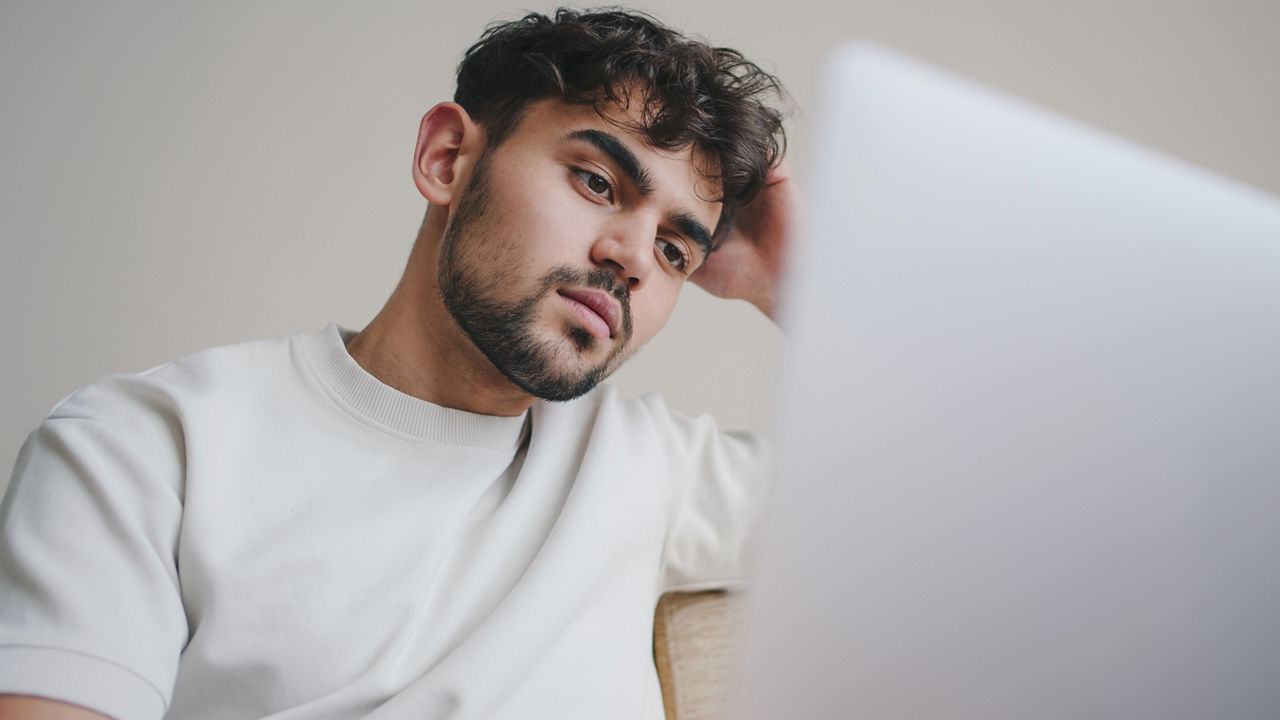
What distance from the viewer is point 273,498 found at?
33.5 inches

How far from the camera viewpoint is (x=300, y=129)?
174 cm

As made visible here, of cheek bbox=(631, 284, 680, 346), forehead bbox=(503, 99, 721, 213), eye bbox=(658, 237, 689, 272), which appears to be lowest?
cheek bbox=(631, 284, 680, 346)

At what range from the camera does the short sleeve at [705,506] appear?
3.62ft

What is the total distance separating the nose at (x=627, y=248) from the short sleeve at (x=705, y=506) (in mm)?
277

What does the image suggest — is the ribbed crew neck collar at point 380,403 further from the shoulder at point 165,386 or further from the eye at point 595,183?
the eye at point 595,183

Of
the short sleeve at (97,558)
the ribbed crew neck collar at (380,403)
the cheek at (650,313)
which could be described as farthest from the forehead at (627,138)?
the short sleeve at (97,558)

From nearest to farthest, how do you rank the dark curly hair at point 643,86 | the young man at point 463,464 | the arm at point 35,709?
the arm at point 35,709, the young man at point 463,464, the dark curly hair at point 643,86

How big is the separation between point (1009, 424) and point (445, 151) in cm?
101

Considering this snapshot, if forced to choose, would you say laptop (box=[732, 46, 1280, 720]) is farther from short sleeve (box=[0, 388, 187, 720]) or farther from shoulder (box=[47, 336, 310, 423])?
shoulder (box=[47, 336, 310, 423])

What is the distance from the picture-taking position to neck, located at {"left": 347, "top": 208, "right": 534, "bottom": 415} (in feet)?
3.38

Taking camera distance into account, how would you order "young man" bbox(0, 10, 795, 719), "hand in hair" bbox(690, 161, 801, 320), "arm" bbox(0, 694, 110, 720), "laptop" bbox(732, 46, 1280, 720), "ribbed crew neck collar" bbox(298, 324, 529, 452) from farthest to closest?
"hand in hair" bbox(690, 161, 801, 320) → "ribbed crew neck collar" bbox(298, 324, 529, 452) → "young man" bbox(0, 10, 795, 719) → "arm" bbox(0, 694, 110, 720) → "laptop" bbox(732, 46, 1280, 720)

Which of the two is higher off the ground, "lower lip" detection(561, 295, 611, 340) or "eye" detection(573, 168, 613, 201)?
"eye" detection(573, 168, 613, 201)

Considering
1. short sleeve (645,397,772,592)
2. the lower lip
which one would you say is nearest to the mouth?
the lower lip

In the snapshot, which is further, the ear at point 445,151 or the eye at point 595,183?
the ear at point 445,151
